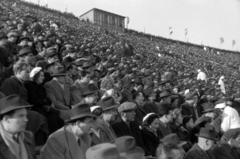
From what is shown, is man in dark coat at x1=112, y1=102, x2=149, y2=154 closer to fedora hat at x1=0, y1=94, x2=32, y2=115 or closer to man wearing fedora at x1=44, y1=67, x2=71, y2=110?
man wearing fedora at x1=44, y1=67, x2=71, y2=110

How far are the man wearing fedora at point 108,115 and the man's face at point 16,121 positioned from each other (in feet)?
6.32

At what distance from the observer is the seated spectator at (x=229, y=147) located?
577 cm

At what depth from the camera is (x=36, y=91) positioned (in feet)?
18.0

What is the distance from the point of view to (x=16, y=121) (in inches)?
139

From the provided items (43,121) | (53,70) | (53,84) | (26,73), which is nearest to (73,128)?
(43,121)

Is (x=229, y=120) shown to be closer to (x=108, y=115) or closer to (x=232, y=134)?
(x=232, y=134)

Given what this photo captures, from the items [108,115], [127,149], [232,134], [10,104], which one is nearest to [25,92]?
[108,115]

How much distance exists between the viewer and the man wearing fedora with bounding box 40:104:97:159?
399 centimetres

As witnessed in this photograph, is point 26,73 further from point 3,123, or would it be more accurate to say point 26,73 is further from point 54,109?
point 3,123

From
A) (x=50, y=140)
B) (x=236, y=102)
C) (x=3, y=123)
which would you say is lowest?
(x=236, y=102)

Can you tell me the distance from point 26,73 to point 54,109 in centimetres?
78

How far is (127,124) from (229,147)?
1.94 meters

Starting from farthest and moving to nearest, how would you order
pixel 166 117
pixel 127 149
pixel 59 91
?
pixel 166 117, pixel 59 91, pixel 127 149

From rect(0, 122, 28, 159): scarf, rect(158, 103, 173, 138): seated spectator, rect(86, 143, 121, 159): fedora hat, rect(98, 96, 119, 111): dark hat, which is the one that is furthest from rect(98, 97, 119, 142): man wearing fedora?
rect(86, 143, 121, 159): fedora hat
